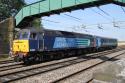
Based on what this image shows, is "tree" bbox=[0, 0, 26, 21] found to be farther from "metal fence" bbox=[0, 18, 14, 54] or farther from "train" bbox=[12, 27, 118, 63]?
"train" bbox=[12, 27, 118, 63]

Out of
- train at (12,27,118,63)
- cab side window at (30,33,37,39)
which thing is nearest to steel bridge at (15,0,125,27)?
train at (12,27,118,63)

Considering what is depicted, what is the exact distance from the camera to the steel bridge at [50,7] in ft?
76.7

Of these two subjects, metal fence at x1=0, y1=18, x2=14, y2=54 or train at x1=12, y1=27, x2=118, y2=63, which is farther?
metal fence at x1=0, y1=18, x2=14, y2=54

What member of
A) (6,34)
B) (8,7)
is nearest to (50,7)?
(6,34)

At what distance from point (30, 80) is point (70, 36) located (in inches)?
708

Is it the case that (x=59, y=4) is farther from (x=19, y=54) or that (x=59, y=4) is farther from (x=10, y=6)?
(x=10, y=6)

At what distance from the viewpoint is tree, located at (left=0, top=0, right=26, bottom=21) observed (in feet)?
188

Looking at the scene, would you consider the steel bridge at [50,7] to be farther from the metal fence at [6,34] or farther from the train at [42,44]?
the train at [42,44]

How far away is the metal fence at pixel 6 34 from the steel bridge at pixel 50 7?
1.28 meters

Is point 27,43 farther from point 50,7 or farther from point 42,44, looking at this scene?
point 50,7

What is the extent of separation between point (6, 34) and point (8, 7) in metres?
28.4

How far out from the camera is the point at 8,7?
5944 centimetres

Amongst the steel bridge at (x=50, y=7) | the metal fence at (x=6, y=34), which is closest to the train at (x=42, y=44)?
the steel bridge at (x=50, y=7)

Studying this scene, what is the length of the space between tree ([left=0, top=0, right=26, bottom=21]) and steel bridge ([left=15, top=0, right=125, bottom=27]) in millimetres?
27176
